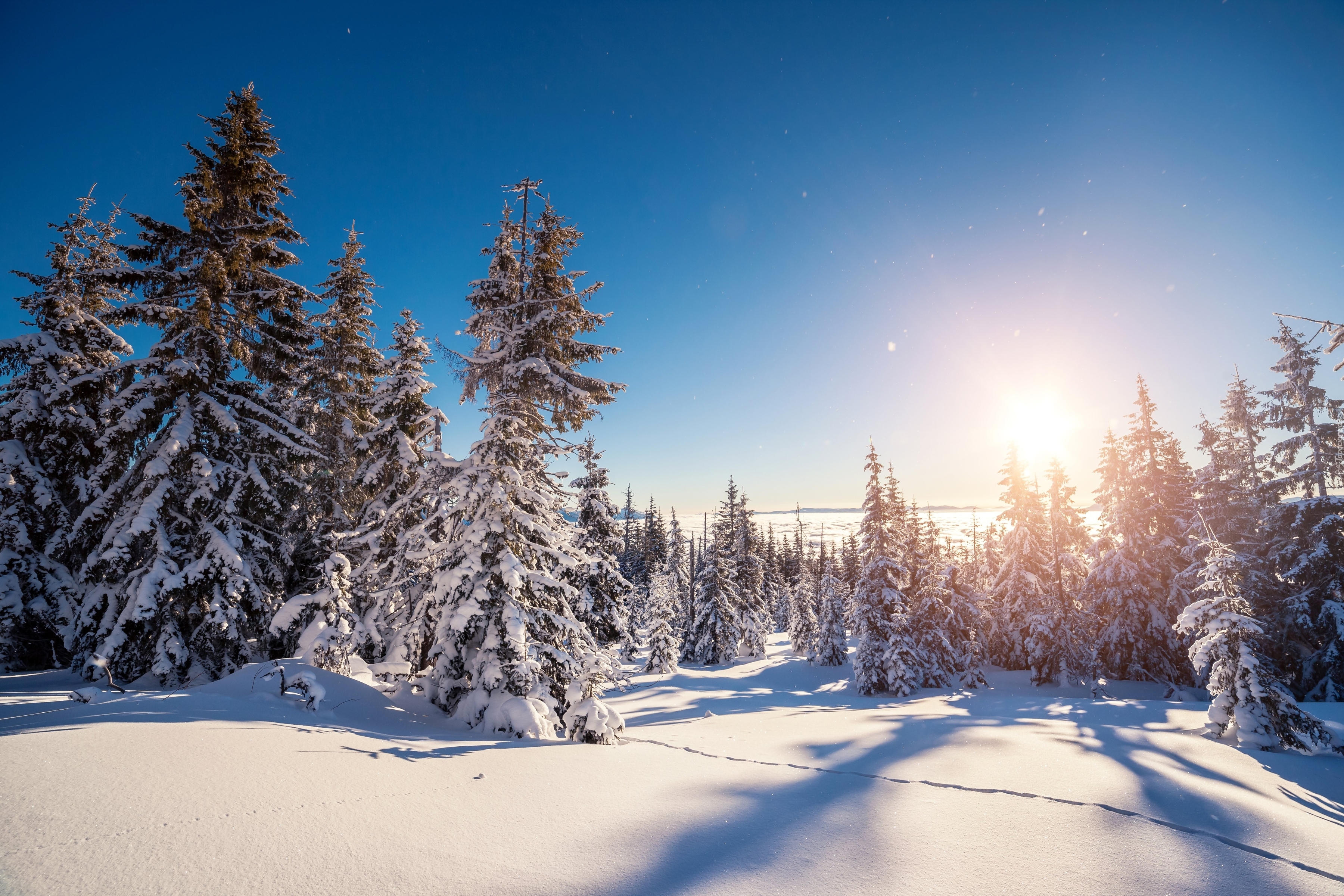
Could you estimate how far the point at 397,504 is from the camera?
440 inches

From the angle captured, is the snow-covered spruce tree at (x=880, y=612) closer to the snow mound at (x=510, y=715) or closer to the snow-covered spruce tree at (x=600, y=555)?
the snow-covered spruce tree at (x=600, y=555)

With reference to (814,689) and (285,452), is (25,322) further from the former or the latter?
(814,689)

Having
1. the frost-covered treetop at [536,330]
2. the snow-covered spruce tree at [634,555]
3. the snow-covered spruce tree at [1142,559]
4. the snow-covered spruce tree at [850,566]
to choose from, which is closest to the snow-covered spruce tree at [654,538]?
the snow-covered spruce tree at [634,555]

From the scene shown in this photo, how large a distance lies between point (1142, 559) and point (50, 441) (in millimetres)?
42101

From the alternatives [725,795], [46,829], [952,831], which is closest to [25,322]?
[46,829]

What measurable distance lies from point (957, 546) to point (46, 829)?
2877 inches

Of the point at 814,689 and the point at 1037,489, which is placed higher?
the point at 1037,489

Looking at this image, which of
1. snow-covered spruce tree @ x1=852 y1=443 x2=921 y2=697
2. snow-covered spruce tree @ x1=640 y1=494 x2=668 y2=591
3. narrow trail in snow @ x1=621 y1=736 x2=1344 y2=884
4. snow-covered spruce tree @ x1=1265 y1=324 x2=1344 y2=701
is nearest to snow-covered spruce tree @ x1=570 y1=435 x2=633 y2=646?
snow-covered spruce tree @ x1=852 y1=443 x2=921 y2=697

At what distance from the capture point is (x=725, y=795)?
20.1 feet

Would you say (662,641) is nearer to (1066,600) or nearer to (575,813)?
(1066,600)

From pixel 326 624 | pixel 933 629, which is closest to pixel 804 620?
pixel 933 629

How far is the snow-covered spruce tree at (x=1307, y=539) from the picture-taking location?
60.4 feet

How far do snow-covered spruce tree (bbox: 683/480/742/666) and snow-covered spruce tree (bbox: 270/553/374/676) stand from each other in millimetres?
27151

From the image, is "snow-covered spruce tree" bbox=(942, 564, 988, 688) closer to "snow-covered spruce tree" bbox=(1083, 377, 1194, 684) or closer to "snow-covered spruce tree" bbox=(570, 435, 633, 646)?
"snow-covered spruce tree" bbox=(1083, 377, 1194, 684)
